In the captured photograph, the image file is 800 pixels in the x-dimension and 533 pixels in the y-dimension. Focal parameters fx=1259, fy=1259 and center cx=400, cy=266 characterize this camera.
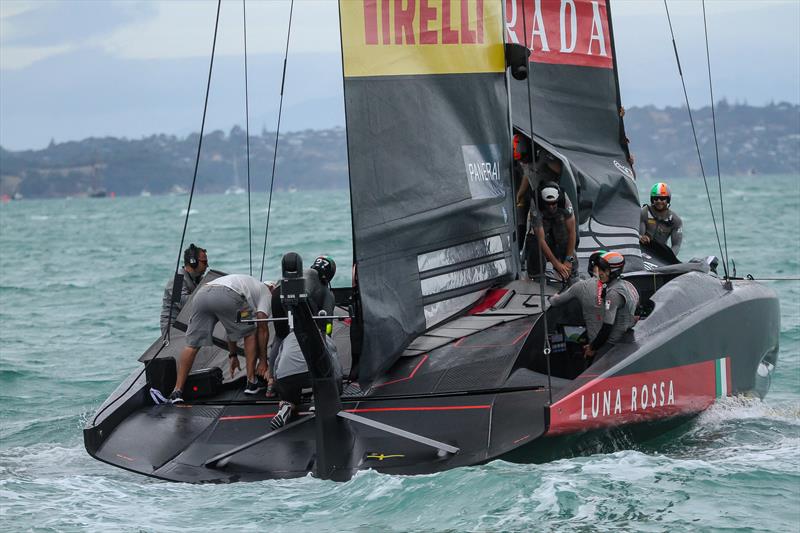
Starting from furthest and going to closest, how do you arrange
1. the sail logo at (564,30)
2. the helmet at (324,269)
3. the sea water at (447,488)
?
1. the sail logo at (564,30)
2. the helmet at (324,269)
3. the sea water at (447,488)

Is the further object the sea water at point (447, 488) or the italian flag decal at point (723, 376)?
the italian flag decal at point (723, 376)

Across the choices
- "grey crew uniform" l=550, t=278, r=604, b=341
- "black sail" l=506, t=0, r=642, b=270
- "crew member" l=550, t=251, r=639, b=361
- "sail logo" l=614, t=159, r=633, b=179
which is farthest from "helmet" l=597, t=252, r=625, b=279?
"sail logo" l=614, t=159, r=633, b=179

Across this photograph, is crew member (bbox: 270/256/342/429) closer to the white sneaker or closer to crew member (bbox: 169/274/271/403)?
the white sneaker

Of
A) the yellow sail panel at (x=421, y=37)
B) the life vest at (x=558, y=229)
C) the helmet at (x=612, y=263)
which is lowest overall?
the helmet at (x=612, y=263)

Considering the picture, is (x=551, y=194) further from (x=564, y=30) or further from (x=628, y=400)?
(x=628, y=400)

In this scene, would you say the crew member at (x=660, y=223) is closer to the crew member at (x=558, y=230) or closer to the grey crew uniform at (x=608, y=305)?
the crew member at (x=558, y=230)

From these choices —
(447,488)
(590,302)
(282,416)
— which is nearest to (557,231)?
(590,302)

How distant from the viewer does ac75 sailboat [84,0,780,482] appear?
688 centimetres

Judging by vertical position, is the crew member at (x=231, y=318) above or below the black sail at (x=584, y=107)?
below

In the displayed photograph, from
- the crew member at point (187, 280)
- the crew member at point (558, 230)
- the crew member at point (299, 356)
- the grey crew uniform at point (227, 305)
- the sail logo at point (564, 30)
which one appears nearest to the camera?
the crew member at point (299, 356)

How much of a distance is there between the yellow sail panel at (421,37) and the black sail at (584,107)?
1.69 meters

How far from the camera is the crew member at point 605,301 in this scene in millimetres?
7508

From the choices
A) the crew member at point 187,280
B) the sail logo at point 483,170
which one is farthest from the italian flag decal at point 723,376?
the crew member at point 187,280

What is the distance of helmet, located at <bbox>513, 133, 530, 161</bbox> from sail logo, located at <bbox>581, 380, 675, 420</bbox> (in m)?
2.90
